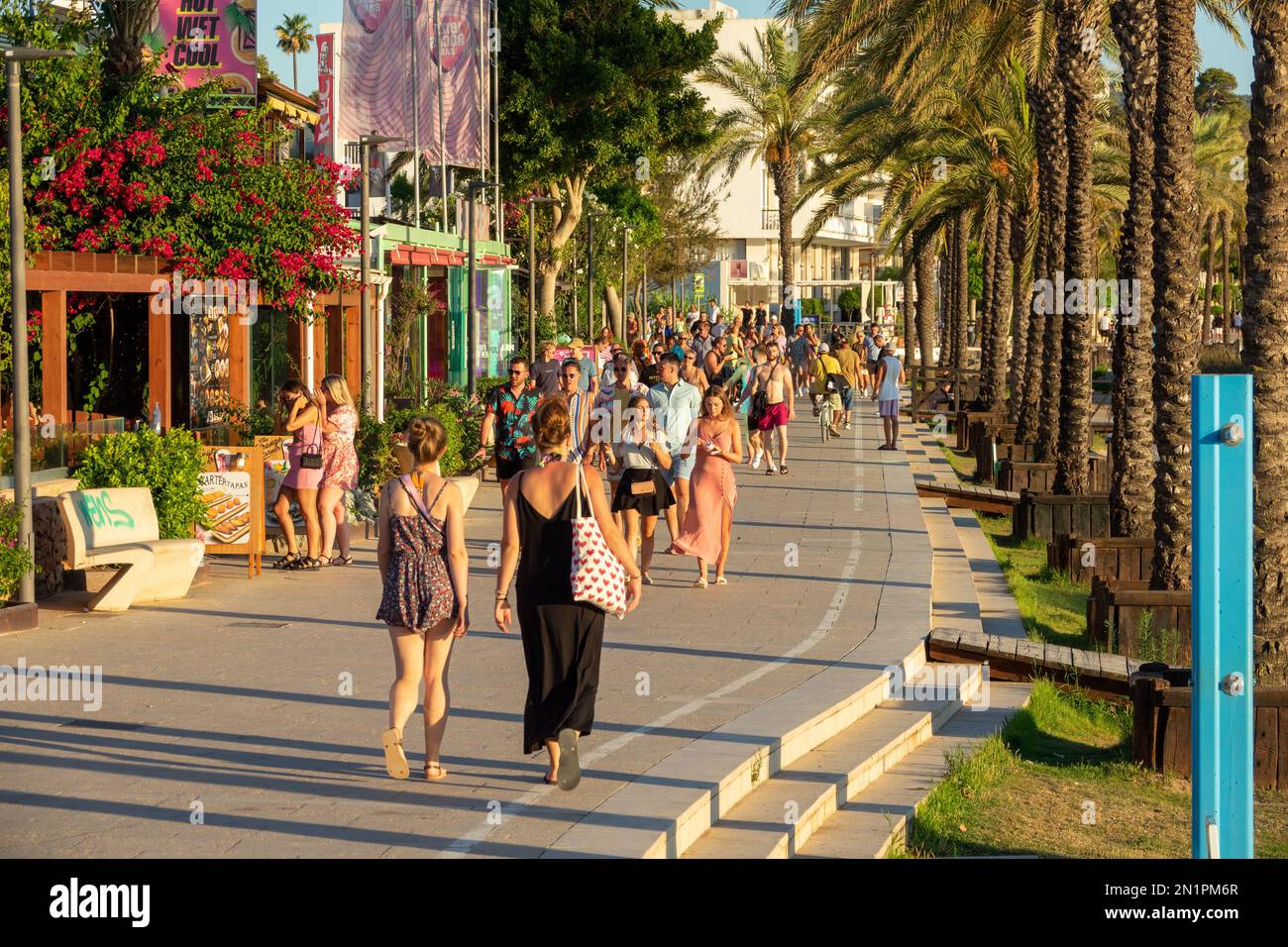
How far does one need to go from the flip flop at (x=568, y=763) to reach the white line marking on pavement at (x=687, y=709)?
115mm

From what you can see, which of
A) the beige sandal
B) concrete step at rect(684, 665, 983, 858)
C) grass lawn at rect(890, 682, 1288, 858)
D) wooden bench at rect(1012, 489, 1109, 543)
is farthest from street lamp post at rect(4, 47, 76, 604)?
wooden bench at rect(1012, 489, 1109, 543)

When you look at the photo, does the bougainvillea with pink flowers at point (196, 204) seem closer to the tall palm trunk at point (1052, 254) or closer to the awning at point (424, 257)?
the awning at point (424, 257)

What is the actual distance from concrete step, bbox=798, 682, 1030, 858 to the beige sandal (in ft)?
5.86

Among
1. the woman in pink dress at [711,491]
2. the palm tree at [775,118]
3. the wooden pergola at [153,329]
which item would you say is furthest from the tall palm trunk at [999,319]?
the woman in pink dress at [711,491]

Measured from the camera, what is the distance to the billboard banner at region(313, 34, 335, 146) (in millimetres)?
31422

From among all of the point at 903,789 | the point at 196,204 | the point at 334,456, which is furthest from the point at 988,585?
the point at 196,204

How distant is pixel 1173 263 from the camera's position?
14211 mm

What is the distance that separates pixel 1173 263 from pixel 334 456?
7.18 m

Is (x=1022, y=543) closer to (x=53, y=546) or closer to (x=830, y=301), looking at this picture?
(x=53, y=546)

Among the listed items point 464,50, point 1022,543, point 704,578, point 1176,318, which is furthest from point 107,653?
point 464,50

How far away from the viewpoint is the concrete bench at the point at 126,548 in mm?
12500

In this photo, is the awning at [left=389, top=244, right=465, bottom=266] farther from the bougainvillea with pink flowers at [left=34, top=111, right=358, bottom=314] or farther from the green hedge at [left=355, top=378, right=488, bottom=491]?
the bougainvillea with pink flowers at [left=34, top=111, right=358, bottom=314]

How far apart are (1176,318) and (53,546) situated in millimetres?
9136
